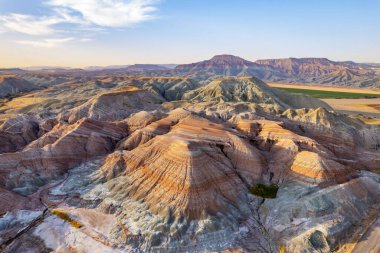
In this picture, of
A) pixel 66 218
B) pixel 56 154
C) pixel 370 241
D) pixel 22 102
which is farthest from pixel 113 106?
pixel 370 241

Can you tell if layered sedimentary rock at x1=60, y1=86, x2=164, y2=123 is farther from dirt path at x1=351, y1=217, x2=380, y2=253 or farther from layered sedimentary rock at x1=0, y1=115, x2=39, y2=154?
dirt path at x1=351, y1=217, x2=380, y2=253

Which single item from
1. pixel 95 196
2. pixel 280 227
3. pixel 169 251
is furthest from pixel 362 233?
pixel 95 196

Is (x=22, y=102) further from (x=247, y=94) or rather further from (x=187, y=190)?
(x=187, y=190)

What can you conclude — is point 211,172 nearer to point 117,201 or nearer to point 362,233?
point 117,201

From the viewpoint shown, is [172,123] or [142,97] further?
[142,97]

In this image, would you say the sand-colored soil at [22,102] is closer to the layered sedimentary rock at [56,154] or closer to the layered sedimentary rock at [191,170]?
the layered sedimentary rock at [56,154]

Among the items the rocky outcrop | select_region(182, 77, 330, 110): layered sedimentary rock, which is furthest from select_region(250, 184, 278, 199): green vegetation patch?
the rocky outcrop

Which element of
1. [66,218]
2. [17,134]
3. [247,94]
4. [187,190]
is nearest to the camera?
[187,190]

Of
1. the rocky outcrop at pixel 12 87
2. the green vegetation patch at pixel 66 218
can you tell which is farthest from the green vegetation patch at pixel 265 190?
the rocky outcrop at pixel 12 87
